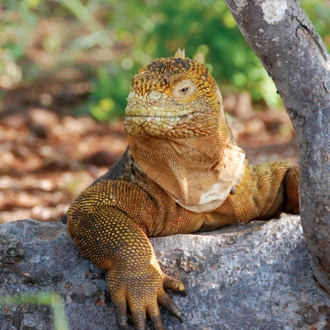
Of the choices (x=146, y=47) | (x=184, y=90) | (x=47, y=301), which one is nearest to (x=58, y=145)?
(x=146, y=47)

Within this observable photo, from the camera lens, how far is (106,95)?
428 inches

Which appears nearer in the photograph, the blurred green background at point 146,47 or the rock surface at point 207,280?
the rock surface at point 207,280

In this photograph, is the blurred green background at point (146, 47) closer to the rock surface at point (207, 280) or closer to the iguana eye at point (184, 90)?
the iguana eye at point (184, 90)

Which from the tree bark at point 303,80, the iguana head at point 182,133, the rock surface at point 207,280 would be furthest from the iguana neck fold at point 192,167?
the tree bark at point 303,80

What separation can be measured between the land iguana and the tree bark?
939 mm

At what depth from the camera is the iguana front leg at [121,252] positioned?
397 centimetres

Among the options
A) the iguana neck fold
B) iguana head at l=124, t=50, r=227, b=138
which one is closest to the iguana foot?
the iguana neck fold

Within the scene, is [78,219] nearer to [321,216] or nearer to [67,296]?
[67,296]

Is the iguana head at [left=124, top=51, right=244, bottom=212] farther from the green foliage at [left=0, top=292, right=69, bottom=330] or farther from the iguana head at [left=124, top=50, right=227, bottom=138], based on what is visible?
the green foliage at [left=0, top=292, right=69, bottom=330]

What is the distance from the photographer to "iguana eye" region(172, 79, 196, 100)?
4.28m

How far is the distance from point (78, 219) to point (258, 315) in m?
1.36

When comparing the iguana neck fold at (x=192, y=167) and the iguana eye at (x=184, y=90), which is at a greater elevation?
the iguana eye at (x=184, y=90)

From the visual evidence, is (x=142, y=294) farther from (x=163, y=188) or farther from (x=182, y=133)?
(x=182, y=133)

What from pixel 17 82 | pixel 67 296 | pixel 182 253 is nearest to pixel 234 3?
pixel 182 253
